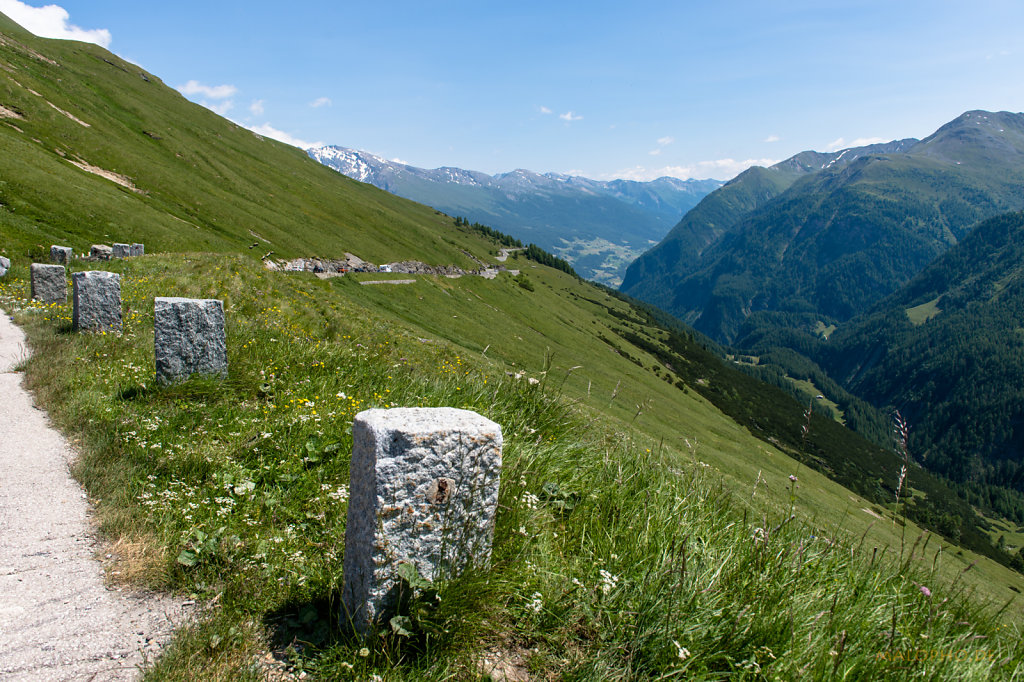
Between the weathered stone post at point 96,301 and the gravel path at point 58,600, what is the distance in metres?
6.58

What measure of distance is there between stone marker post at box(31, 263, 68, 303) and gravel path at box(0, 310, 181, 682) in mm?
15088

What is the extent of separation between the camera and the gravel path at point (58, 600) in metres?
3.57

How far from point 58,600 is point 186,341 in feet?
17.6

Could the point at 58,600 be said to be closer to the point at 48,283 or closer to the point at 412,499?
the point at 412,499

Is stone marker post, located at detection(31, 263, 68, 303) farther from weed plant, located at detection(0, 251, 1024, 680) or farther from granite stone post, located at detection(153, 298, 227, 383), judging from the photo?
weed plant, located at detection(0, 251, 1024, 680)

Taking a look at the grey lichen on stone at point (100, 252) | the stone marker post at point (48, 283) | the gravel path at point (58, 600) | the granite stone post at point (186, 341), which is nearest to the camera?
the gravel path at point (58, 600)

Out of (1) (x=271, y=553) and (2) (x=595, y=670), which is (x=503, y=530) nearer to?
(2) (x=595, y=670)

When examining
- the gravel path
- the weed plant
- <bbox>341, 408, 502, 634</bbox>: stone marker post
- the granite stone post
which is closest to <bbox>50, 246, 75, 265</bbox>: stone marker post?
the granite stone post

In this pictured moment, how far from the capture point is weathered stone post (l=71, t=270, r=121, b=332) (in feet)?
37.4

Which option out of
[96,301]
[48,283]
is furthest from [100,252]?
[96,301]

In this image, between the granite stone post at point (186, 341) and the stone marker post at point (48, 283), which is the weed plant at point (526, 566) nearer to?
the granite stone post at point (186, 341)

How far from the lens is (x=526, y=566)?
4.29 meters

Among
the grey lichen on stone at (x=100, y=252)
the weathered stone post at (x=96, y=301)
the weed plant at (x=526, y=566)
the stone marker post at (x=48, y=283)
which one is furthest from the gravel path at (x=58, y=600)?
the grey lichen on stone at (x=100, y=252)

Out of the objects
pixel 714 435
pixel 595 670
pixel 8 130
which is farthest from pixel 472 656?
pixel 714 435
